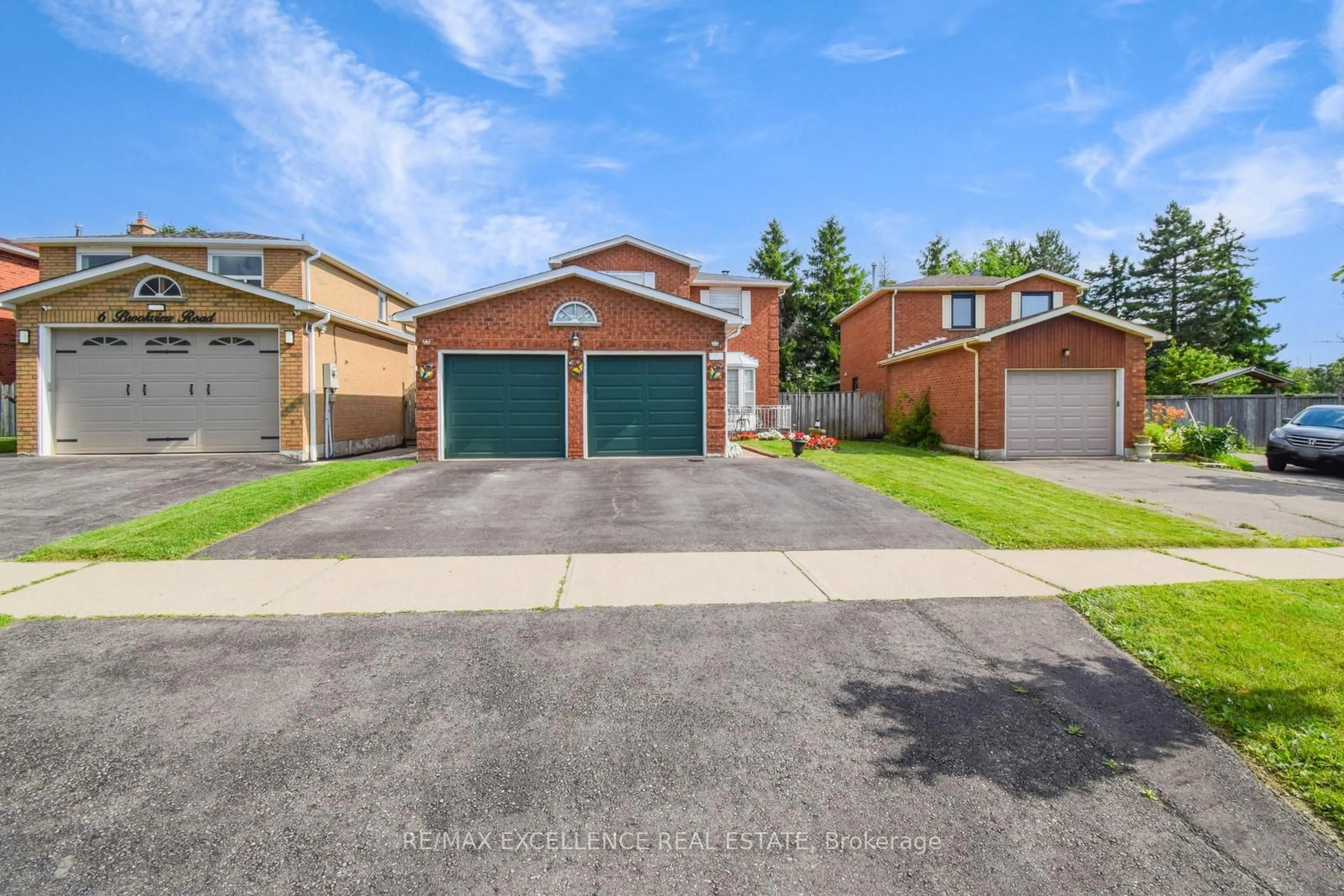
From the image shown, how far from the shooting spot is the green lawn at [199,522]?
6297 millimetres

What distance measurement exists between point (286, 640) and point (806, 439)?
44.2 ft

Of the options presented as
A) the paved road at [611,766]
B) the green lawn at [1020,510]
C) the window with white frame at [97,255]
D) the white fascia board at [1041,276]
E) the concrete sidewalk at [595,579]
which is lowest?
the paved road at [611,766]

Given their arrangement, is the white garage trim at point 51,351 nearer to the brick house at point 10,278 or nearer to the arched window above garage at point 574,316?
the arched window above garage at point 574,316

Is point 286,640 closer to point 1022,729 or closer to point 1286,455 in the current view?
point 1022,729

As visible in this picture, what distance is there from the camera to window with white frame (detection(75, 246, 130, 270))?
17.2 m

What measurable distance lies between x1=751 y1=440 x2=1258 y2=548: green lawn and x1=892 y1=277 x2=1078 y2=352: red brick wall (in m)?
10.8

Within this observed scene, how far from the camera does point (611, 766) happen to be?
9.42 feet

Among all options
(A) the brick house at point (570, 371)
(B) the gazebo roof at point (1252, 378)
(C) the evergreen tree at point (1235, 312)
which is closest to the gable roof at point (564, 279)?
(A) the brick house at point (570, 371)

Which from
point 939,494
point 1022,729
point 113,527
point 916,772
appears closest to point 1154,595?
point 1022,729

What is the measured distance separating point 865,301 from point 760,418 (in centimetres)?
760

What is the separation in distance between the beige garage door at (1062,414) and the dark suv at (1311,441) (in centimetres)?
305

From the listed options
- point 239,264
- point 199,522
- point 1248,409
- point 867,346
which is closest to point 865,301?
point 867,346

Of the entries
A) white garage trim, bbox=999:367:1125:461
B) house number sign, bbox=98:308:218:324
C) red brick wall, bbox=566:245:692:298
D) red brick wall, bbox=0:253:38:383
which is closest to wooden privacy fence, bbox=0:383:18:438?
red brick wall, bbox=0:253:38:383

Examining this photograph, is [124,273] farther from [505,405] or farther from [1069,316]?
[1069,316]
